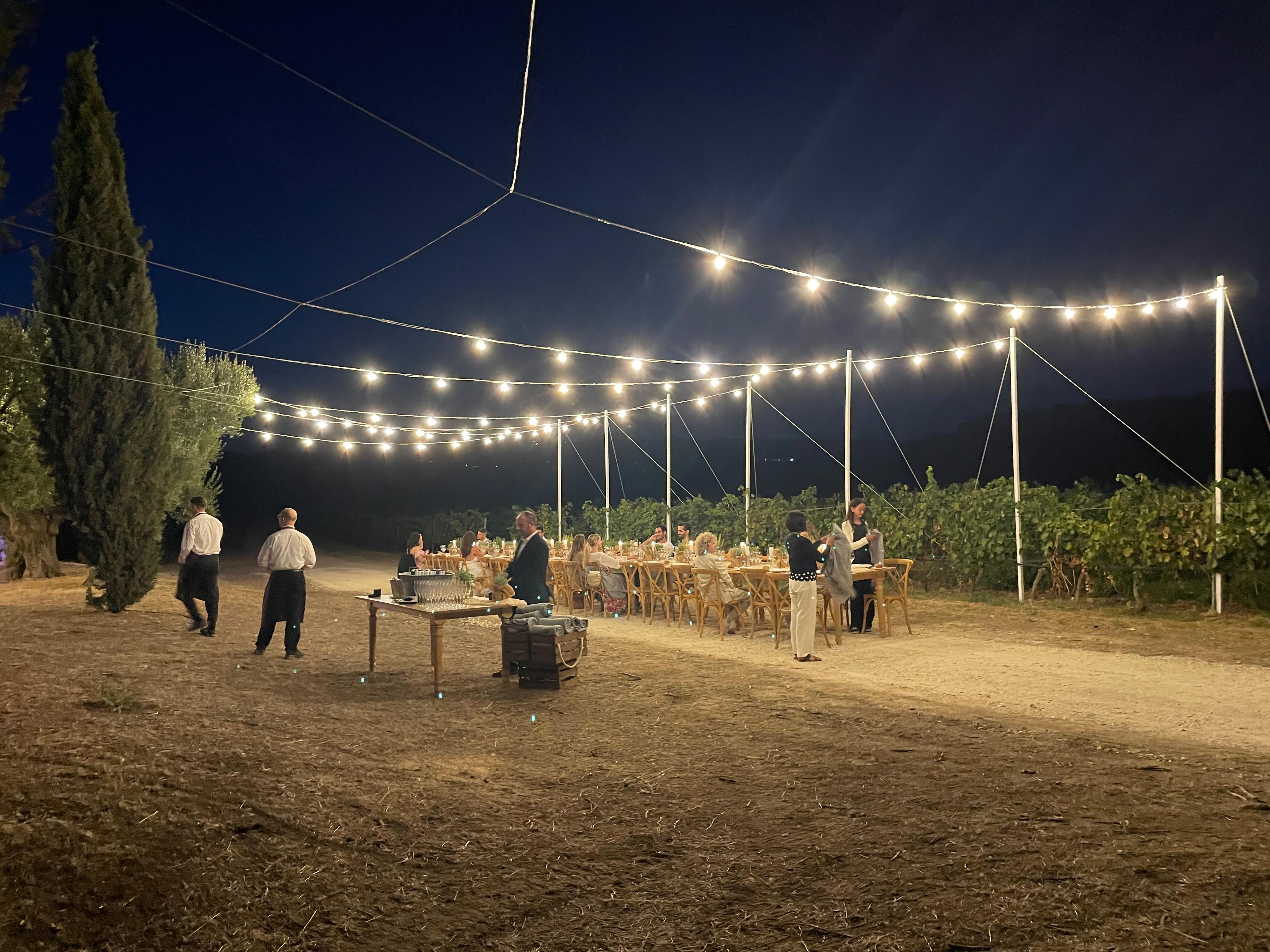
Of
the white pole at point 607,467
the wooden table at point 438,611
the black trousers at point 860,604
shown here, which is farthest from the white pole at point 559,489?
the wooden table at point 438,611

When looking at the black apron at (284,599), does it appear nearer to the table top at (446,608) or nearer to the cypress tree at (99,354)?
the table top at (446,608)

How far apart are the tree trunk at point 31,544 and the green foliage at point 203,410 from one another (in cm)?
192

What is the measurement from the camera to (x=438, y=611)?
5.80 meters

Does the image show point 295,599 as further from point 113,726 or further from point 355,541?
point 355,541

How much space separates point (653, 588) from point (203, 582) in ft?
15.3

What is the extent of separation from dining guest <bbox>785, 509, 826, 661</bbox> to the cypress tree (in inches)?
268

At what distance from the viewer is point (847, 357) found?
11750 millimetres

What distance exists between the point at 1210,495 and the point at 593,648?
22.4 feet

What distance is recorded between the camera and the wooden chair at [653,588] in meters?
9.79

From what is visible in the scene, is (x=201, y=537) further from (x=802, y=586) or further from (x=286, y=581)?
(x=802, y=586)

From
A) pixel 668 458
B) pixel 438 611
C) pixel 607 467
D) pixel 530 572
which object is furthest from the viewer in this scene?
pixel 607 467

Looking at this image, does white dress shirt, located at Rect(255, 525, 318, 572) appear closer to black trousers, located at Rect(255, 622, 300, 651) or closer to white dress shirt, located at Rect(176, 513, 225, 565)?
black trousers, located at Rect(255, 622, 300, 651)

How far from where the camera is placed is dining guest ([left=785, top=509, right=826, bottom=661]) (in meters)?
7.11

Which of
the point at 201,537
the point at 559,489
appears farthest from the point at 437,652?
the point at 559,489
